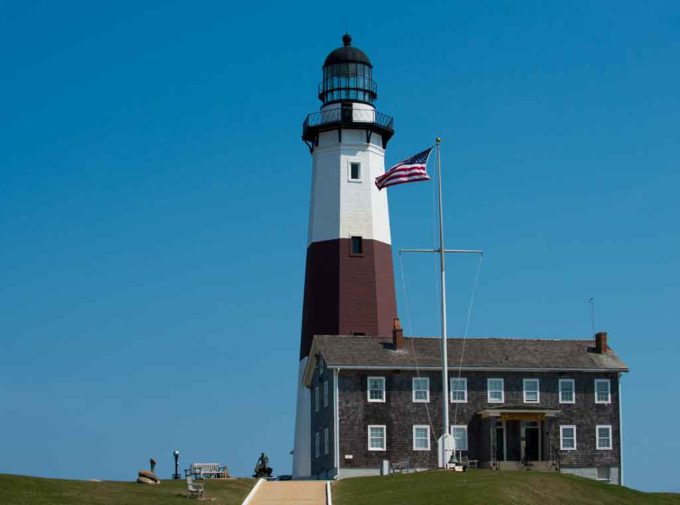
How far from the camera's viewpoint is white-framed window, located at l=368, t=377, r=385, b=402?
63.1 m

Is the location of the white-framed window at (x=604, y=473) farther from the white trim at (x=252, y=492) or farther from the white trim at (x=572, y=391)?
the white trim at (x=252, y=492)

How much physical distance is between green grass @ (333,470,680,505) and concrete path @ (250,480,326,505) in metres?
0.67

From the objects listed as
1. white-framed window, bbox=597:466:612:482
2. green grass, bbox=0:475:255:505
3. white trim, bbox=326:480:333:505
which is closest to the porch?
white-framed window, bbox=597:466:612:482

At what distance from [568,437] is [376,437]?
9.24 metres

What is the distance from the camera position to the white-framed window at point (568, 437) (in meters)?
63.9

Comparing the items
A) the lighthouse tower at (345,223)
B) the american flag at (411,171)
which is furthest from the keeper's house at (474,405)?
the american flag at (411,171)

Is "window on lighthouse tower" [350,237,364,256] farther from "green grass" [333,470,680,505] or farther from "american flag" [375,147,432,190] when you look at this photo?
"green grass" [333,470,680,505]

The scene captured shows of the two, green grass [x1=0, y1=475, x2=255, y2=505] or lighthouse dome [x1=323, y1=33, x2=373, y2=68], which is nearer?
green grass [x1=0, y1=475, x2=255, y2=505]

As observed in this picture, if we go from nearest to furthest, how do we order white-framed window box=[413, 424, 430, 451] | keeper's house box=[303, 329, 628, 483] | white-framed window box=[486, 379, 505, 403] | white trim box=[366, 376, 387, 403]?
keeper's house box=[303, 329, 628, 483]
white-framed window box=[413, 424, 430, 451]
white trim box=[366, 376, 387, 403]
white-framed window box=[486, 379, 505, 403]

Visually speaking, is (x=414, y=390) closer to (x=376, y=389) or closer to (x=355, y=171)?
(x=376, y=389)

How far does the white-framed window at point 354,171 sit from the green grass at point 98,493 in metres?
25.6

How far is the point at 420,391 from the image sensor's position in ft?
209

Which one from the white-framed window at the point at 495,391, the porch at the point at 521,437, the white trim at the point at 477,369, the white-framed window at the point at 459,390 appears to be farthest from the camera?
the white-framed window at the point at 495,391

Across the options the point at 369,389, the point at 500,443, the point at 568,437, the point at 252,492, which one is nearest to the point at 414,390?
the point at 369,389
